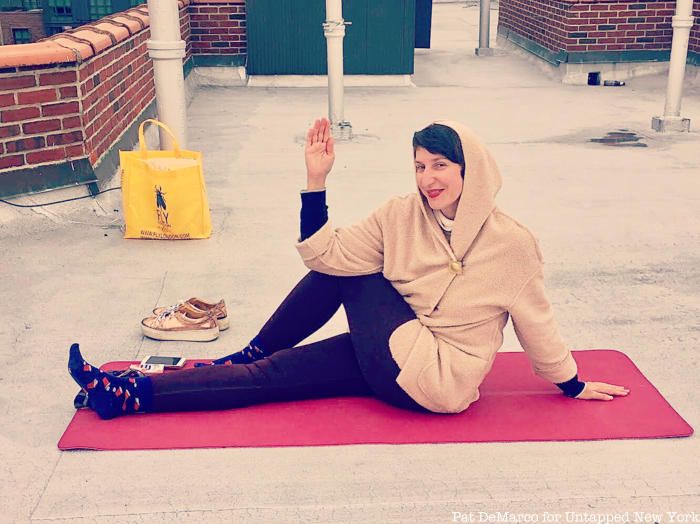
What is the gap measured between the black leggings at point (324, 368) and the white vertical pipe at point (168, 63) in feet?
8.95

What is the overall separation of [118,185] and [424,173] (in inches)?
157

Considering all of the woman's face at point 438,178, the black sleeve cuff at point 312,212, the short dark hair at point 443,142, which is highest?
the short dark hair at point 443,142

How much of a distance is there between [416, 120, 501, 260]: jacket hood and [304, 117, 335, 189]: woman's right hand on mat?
16.7 inches

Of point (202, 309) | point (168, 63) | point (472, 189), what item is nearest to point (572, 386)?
point (472, 189)

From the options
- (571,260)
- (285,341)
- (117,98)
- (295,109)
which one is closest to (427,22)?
(295,109)

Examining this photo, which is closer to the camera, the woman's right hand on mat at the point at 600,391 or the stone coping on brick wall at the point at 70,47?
the woman's right hand on mat at the point at 600,391

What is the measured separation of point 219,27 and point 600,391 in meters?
9.69

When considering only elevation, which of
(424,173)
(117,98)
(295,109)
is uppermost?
(424,173)

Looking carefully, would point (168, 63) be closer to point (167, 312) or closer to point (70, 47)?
point (70, 47)

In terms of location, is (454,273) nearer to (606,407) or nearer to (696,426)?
(606,407)

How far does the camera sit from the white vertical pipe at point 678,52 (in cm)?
886

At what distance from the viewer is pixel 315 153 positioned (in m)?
3.35

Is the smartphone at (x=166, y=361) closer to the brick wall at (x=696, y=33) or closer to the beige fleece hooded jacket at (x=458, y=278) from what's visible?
the beige fleece hooded jacket at (x=458, y=278)

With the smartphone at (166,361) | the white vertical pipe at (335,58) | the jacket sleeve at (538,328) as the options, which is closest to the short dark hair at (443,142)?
the jacket sleeve at (538,328)
